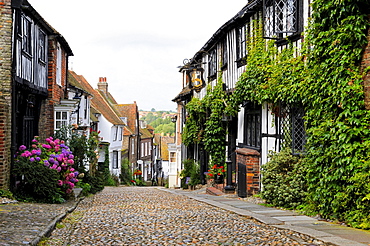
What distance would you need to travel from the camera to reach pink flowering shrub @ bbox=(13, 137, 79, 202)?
456 inches

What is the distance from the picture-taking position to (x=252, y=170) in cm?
1377

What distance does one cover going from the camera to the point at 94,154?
17.6 m

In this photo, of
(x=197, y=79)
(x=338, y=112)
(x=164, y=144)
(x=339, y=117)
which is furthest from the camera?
(x=164, y=144)

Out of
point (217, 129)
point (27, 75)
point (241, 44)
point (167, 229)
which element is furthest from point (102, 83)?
point (167, 229)

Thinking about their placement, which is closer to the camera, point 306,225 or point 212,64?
point 306,225

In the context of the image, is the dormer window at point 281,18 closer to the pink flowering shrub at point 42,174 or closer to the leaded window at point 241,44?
the leaded window at point 241,44

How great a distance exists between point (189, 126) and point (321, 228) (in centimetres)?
1464

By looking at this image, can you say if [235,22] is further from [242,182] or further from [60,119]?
[60,119]

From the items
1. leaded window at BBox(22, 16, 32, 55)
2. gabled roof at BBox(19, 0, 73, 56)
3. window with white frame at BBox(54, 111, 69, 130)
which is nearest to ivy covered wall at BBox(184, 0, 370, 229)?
gabled roof at BBox(19, 0, 73, 56)

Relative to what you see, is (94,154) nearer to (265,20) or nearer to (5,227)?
(265,20)

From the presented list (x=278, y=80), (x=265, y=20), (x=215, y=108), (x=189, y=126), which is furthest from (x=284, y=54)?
(x=189, y=126)

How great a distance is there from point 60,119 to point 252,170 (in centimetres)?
773

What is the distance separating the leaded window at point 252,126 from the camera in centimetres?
1430

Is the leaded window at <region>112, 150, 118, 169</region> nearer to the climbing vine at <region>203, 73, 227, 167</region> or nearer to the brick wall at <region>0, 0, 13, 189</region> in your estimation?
the climbing vine at <region>203, 73, 227, 167</region>
